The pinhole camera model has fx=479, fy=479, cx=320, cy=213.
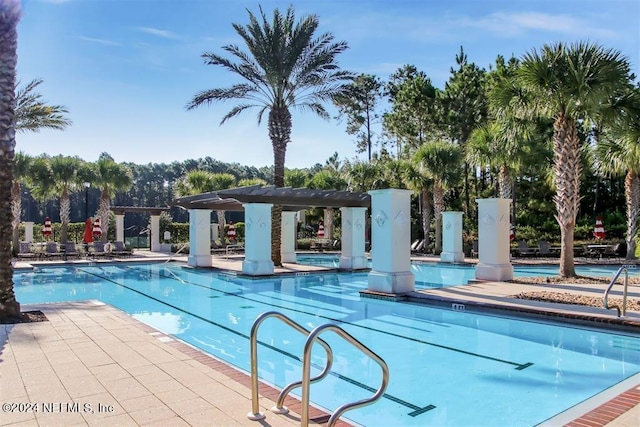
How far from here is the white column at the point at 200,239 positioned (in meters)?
21.5

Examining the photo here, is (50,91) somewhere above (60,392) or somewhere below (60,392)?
above

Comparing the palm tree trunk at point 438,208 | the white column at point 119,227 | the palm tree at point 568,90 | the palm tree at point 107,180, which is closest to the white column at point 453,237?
the palm tree trunk at point 438,208

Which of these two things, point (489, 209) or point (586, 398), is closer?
point (586, 398)

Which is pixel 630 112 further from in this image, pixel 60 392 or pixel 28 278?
pixel 28 278

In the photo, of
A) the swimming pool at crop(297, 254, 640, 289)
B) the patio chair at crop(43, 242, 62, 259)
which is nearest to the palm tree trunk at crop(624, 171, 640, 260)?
the swimming pool at crop(297, 254, 640, 289)

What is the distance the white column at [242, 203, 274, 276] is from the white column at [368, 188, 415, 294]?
5.86 m

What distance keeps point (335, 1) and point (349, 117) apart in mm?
35884

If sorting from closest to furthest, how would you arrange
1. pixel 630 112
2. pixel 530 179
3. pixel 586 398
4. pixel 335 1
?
pixel 586 398
pixel 335 1
pixel 630 112
pixel 530 179

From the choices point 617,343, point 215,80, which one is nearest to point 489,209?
point 617,343

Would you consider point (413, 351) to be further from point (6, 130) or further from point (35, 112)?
point (35, 112)

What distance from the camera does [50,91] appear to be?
2200cm

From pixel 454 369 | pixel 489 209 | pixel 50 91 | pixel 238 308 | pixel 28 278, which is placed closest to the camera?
pixel 454 369

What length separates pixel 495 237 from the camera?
15.4 meters

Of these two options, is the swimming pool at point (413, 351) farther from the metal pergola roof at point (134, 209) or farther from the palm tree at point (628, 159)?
the metal pergola roof at point (134, 209)
